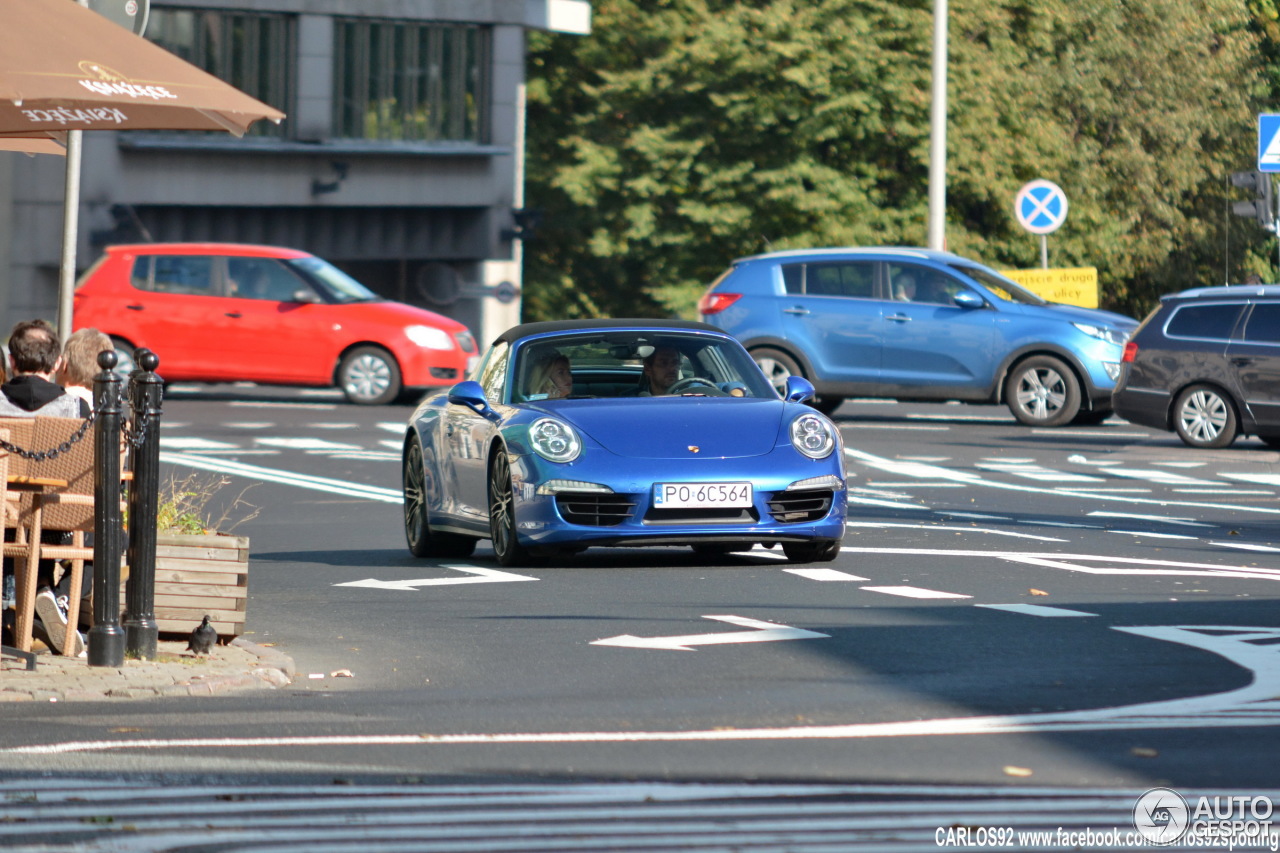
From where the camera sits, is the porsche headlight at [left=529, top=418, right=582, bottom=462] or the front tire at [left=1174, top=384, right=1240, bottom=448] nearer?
the porsche headlight at [left=529, top=418, right=582, bottom=462]

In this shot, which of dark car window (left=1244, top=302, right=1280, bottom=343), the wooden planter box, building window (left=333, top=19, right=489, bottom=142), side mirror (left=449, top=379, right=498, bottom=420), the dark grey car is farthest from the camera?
building window (left=333, top=19, right=489, bottom=142)

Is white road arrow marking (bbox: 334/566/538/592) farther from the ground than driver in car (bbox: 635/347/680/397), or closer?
closer

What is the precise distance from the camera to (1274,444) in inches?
890

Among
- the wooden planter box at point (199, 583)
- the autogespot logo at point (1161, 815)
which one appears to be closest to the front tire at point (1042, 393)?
the wooden planter box at point (199, 583)

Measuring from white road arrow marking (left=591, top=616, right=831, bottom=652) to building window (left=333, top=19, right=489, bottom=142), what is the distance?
37.7m

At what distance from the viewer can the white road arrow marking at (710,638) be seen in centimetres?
908

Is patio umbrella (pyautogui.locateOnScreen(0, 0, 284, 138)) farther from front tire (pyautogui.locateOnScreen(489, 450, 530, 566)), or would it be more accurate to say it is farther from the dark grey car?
the dark grey car

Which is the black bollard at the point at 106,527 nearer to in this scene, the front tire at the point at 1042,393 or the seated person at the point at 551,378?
the seated person at the point at 551,378

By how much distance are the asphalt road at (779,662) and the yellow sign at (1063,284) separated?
13293 millimetres

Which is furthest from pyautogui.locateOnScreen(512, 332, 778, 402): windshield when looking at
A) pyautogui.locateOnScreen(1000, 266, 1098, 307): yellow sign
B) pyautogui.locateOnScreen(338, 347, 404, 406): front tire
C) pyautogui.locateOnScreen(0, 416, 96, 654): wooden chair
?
pyautogui.locateOnScreen(1000, 266, 1098, 307): yellow sign

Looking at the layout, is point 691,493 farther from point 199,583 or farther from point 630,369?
point 199,583

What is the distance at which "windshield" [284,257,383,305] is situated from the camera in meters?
28.2

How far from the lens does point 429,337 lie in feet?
91.2

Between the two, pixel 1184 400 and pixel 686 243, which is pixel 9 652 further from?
pixel 686 243
